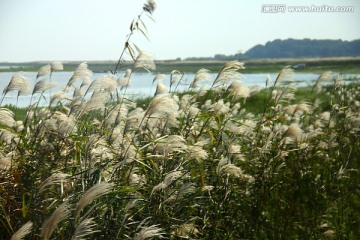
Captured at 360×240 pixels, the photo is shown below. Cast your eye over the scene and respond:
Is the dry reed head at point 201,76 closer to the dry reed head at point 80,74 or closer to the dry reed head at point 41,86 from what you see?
the dry reed head at point 80,74

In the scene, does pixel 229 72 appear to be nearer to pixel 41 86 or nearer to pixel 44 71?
pixel 41 86

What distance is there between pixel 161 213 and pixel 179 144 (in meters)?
0.48

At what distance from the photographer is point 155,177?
140 inches

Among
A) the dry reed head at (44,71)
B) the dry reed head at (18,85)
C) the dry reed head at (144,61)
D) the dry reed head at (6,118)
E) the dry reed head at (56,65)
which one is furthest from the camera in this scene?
the dry reed head at (56,65)

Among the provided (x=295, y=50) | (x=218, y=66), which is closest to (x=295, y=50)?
(x=295, y=50)

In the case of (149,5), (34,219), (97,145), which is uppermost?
(149,5)

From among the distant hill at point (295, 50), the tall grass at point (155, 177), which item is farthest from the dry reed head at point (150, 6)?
the distant hill at point (295, 50)

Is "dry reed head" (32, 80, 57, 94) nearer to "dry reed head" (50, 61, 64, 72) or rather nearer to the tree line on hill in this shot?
"dry reed head" (50, 61, 64, 72)

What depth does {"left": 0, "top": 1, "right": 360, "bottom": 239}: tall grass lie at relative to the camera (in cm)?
293

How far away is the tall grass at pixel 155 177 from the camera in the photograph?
293 centimetres

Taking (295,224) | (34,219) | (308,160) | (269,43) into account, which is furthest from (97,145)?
(269,43)

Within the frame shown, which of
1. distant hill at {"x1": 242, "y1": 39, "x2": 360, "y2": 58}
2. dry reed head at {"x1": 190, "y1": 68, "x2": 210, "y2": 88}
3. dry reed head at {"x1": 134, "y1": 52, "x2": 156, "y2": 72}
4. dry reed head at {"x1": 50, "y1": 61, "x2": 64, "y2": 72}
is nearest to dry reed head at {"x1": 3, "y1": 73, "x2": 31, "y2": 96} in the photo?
dry reed head at {"x1": 50, "y1": 61, "x2": 64, "y2": 72}

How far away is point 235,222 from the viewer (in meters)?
4.15

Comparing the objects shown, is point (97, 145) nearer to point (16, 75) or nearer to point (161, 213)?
point (161, 213)
